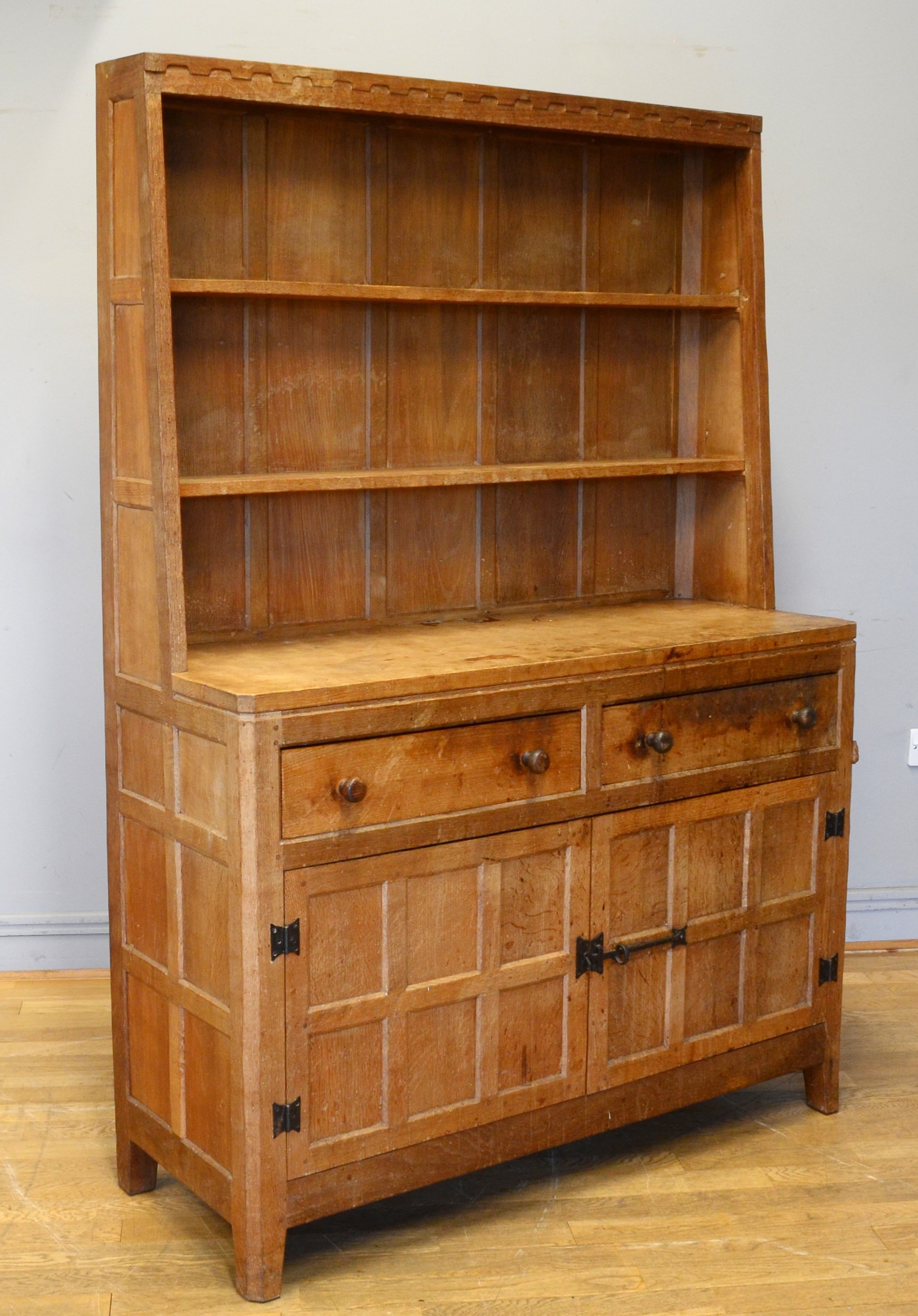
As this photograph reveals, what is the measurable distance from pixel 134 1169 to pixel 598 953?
40.2 inches

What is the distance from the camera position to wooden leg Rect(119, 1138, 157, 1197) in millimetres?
3002

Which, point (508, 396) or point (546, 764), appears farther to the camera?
point (508, 396)

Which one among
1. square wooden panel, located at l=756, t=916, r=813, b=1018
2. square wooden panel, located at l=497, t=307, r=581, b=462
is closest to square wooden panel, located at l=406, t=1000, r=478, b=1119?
square wooden panel, located at l=756, t=916, r=813, b=1018

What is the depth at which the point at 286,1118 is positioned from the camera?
2627 millimetres

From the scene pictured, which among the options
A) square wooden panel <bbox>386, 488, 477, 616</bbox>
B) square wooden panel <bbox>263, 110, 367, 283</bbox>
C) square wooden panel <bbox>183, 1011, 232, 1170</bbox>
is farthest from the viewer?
square wooden panel <bbox>386, 488, 477, 616</bbox>

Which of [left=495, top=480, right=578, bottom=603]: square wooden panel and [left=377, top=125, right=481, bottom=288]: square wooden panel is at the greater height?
[left=377, top=125, right=481, bottom=288]: square wooden panel

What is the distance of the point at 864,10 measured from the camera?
4047 mm

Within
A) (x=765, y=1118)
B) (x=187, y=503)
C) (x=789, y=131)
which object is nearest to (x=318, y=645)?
(x=187, y=503)

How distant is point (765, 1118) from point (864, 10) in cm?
288

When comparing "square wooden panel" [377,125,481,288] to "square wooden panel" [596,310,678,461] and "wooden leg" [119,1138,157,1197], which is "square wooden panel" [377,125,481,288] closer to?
"square wooden panel" [596,310,678,461]

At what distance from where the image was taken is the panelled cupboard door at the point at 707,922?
9.89ft

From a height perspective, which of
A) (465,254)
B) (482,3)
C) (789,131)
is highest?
(482,3)

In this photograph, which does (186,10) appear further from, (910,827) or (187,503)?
(910,827)

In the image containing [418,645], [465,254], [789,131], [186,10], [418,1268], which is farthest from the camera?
[789,131]
